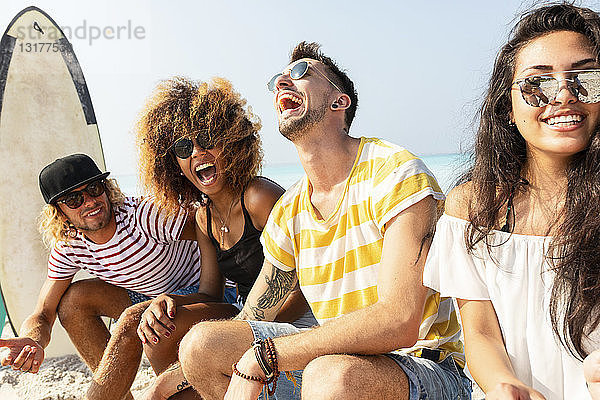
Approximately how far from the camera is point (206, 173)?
3.36 metres

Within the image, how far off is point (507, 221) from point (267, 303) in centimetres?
115

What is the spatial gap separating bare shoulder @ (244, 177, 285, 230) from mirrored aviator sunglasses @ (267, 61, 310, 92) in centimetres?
67

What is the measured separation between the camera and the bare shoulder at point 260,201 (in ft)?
10.6

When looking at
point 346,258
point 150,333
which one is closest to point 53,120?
point 150,333

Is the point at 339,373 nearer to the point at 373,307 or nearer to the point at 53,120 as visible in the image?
the point at 373,307

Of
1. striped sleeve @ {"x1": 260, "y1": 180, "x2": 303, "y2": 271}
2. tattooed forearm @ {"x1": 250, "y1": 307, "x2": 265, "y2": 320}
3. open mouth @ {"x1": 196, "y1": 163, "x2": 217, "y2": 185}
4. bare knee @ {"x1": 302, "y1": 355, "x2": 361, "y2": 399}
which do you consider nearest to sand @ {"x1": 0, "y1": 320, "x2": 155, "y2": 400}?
open mouth @ {"x1": 196, "y1": 163, "x2": 217, "y2": 185}

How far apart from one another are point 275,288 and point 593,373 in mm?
1398

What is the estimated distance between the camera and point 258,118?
3.65 m

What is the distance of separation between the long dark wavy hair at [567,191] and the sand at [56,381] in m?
2.76

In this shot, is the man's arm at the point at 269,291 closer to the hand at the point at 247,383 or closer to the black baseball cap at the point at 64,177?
the hand at the point at 247,383

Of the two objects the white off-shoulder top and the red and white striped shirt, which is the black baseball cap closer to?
the red and white striped shirt

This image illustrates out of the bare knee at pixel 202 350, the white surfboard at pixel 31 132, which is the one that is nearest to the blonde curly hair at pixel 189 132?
the bare knee at pixel 202 350

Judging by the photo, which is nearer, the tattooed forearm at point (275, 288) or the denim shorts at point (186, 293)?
the tattooed forearm at point (275, 288)

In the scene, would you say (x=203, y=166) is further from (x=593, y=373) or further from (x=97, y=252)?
(x=593, y=373)
